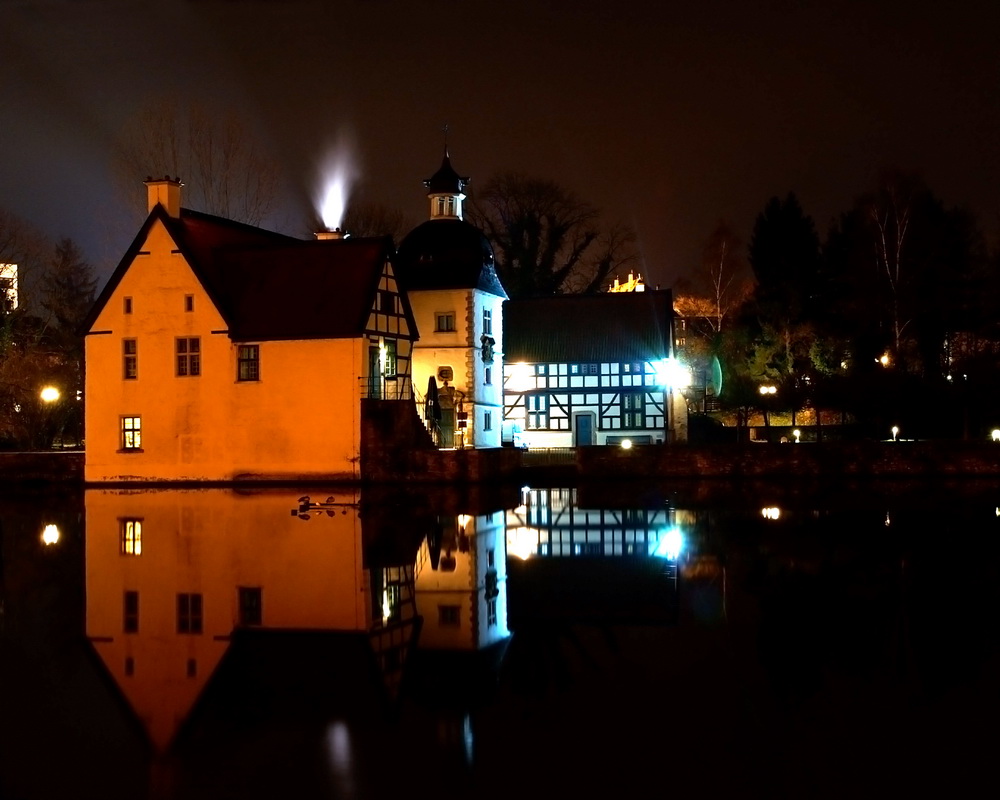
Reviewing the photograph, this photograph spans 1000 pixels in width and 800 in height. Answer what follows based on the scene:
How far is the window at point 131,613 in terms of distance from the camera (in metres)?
12.2

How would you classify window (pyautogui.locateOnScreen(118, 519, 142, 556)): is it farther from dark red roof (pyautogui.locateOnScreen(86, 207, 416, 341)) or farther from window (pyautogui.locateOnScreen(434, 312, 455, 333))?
window (pyautogui.locateOnScreen(434, 312, 455, 333))

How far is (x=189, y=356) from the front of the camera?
38125 millimetres

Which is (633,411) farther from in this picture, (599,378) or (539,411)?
(539,411)

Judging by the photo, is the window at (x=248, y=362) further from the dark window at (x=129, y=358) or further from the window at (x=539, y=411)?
the window at (x=539, y=411)

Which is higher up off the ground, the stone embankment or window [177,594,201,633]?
the stone embankment

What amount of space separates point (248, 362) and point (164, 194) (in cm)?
613

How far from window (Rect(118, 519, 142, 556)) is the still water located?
150 millimetres

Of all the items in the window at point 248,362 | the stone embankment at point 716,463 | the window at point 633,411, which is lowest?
the stone embankment at point 716,463

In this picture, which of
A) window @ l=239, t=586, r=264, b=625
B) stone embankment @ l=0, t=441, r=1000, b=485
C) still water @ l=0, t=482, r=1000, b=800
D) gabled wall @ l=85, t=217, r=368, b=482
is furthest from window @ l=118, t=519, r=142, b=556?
stone embankment @ l=0, t=441, r=1000, b=485

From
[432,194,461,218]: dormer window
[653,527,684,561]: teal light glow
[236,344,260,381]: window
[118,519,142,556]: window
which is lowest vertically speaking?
[653,527,684,561]: teal light glow

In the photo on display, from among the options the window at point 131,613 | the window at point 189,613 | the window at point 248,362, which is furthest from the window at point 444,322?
the window at point 189,613

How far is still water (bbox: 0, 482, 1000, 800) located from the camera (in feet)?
24.5

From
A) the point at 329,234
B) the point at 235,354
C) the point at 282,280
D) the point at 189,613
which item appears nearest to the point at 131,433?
the point at 235,354

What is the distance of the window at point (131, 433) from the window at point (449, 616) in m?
27.2
